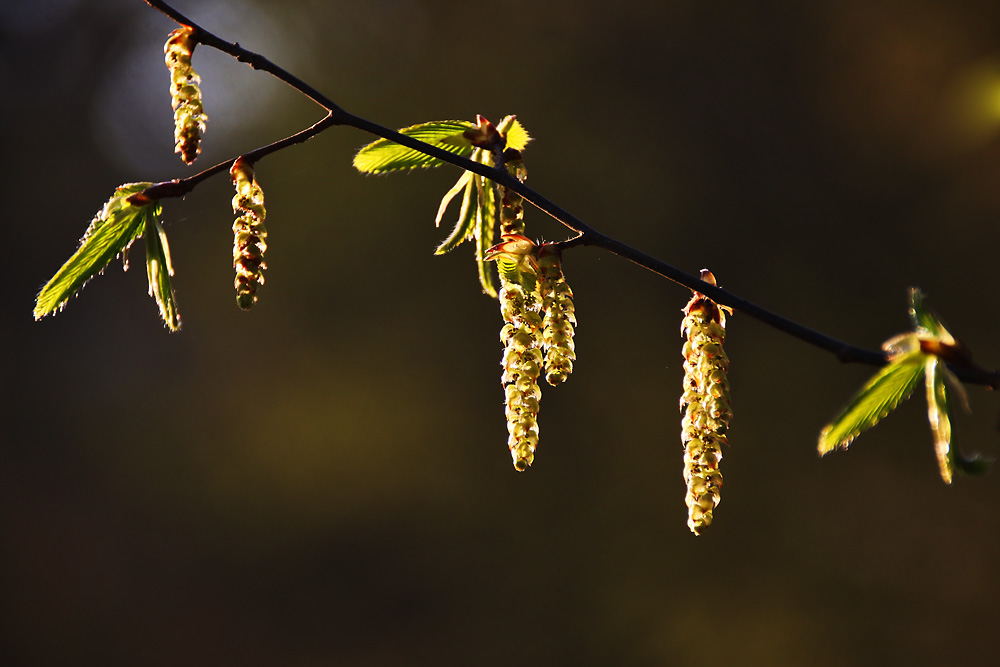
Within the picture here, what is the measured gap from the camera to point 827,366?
2584 millimetres

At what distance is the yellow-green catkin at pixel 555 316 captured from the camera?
1.41 feet

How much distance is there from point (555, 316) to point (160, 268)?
0.86 ft

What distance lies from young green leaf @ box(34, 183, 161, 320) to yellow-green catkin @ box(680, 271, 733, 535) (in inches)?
13.5

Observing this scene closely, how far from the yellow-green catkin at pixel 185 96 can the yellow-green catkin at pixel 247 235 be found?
0.03 meters

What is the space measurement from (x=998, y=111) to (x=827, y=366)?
216 centimetres

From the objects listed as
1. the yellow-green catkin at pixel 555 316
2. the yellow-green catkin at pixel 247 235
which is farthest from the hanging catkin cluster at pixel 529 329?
the yellow-green catkin at pixel 247 235

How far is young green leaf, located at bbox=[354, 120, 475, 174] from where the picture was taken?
1.81 ft

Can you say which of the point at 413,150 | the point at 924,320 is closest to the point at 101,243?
the point at 413,150

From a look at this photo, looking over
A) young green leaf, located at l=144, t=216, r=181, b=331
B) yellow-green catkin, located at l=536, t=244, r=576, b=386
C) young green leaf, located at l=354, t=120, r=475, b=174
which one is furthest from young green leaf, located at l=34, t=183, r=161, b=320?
yellow-green catkin, located at l=536, t=244, r=576, b=386

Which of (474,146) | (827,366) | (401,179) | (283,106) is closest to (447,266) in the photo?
(401,179)

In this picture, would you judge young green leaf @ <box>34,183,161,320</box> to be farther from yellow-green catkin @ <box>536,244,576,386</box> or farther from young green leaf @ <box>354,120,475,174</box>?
yellow-green catkin @ <box>536,244,576,386</box>

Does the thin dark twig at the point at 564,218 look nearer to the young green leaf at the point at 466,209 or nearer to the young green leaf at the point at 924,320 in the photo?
the young green leaf at the point at 924,320

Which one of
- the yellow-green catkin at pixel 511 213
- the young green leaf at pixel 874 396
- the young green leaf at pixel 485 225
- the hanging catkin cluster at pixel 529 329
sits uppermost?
the young green leaf at pixel 485 225

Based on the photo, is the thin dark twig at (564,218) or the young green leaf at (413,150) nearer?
the thin dark twig at (564,218)
